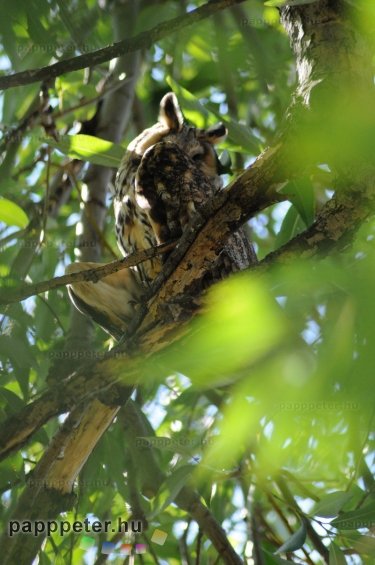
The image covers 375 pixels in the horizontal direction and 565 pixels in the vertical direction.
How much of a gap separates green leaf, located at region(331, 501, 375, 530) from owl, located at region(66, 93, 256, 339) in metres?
0.53

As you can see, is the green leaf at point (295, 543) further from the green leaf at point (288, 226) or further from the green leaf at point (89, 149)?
the green leaf at point (89, 149)

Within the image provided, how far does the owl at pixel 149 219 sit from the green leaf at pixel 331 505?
490 millimetres

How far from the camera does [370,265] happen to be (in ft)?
1.60

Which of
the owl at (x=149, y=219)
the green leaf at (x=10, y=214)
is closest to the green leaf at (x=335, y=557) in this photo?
the owl at (x=149, y=219)

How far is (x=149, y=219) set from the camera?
168 centimetres

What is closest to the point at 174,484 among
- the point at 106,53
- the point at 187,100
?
the point at 106,53

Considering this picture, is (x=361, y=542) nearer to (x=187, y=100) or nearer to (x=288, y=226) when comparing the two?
(x=288, y=226)

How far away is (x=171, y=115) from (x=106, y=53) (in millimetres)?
1112

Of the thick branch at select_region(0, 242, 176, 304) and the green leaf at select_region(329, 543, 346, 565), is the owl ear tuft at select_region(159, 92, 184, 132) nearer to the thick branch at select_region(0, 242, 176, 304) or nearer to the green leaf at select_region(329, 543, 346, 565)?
the thick branch at select_region(0, 242, 176, 304)

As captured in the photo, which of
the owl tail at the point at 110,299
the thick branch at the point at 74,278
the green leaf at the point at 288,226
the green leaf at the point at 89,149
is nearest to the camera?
the thick branch at the point at 74,278

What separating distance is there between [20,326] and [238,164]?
0.83 m

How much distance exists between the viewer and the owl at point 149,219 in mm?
1562

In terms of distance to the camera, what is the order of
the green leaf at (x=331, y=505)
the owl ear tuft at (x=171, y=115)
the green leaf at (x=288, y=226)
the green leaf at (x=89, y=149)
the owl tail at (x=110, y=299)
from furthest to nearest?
the owl ear tuft at (x=171, y=115)
the owl tail at (x=110, y=299)
the green leaf at (x=89, y=149)
the green leaf at (x=288, y=226)
the green leaf at (x=331, y=505)

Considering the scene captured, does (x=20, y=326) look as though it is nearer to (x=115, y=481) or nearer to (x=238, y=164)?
(x=115, y=481)
